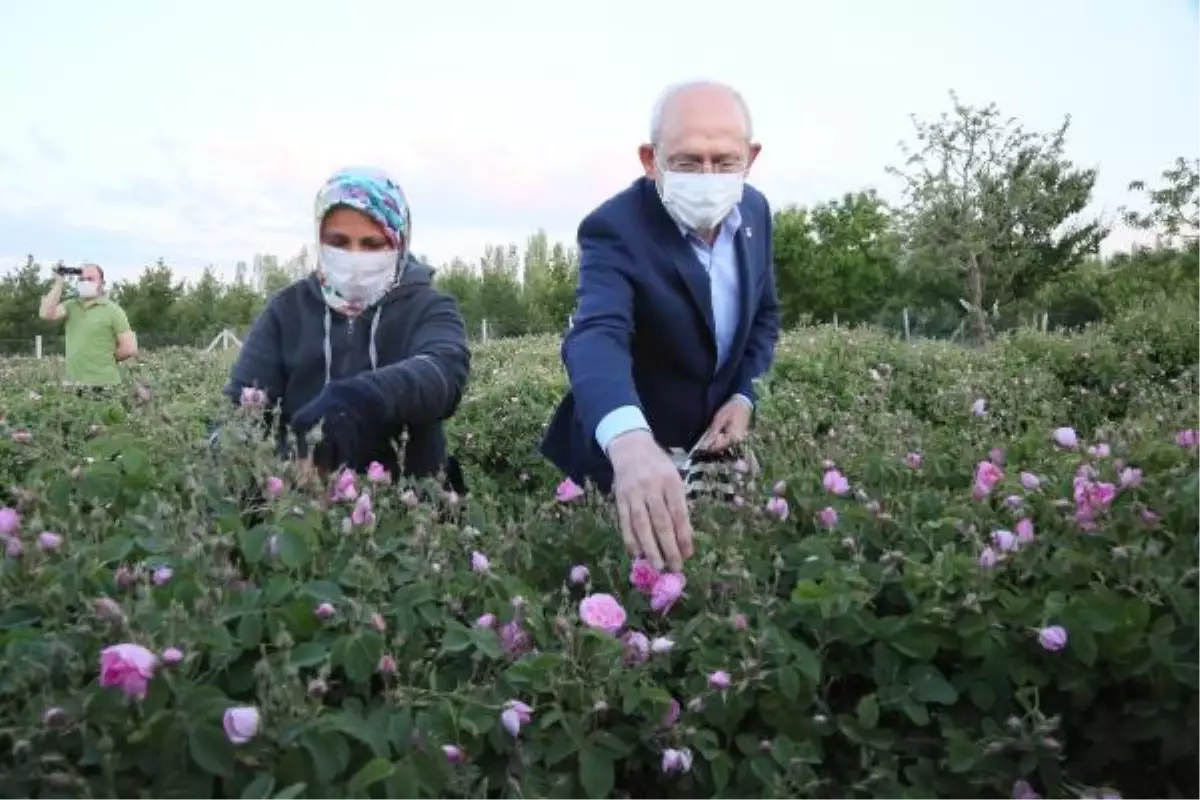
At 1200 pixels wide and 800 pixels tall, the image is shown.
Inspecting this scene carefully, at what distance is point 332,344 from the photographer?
2945 mm

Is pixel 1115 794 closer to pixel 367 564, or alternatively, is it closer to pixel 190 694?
pixel 367 564

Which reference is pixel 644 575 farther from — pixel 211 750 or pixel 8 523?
pixel 8 523

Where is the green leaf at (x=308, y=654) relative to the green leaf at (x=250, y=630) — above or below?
below

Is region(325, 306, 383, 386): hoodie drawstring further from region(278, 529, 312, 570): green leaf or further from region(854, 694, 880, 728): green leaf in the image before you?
region(854, 694, 880, 728): green leaf

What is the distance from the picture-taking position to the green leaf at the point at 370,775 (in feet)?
4.50

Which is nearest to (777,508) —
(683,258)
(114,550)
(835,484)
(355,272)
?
(835,484)

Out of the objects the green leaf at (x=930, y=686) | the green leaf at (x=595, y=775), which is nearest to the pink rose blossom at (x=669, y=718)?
the green leaf at (x=595, y=775)

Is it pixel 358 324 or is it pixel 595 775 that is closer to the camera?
pixel 595 775

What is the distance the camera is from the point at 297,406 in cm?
294

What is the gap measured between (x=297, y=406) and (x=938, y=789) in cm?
174

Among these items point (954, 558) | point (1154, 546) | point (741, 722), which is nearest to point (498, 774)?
point (741, 722)

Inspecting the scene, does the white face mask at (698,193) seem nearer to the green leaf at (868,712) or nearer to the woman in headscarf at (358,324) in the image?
the woman in headscarf at (358,324)

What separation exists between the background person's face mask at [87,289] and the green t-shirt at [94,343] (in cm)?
6

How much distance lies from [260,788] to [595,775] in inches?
17.1
